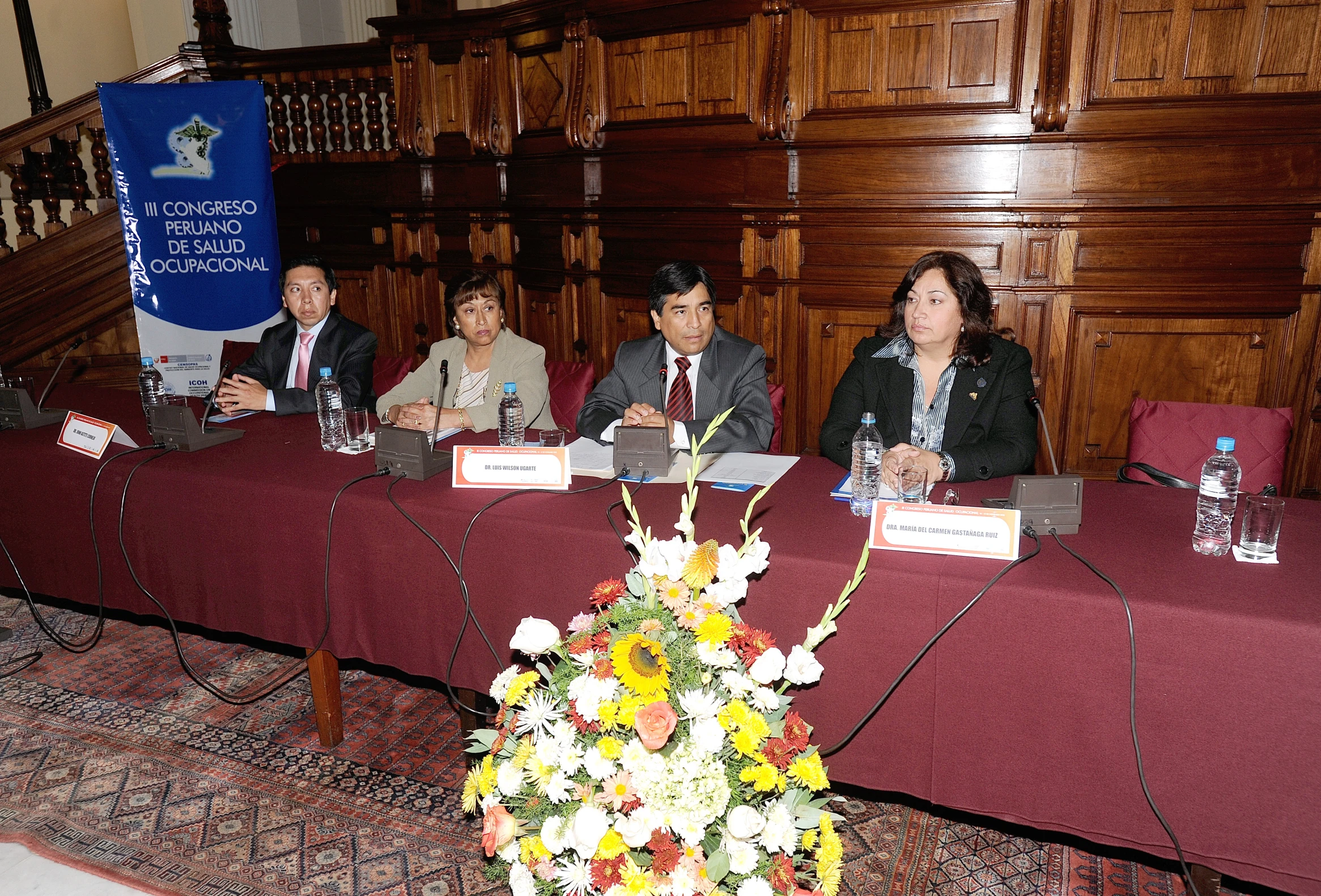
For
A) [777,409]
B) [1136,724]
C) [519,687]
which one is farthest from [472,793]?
[777,409]

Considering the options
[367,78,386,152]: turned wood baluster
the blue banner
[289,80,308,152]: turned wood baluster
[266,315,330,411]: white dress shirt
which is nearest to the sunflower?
[266,315,330,411]: white dress shirt

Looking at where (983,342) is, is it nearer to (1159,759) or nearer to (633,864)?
(1159,759)

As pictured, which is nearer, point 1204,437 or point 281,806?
point 281,806

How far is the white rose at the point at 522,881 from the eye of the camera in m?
1.13

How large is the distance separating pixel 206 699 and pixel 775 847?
2015 millimetres

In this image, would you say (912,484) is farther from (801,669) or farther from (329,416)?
(329,416)

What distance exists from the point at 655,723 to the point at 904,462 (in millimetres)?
965

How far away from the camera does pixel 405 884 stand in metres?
1.72

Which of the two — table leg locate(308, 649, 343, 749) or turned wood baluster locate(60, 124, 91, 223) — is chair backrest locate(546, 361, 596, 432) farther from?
turned wood baluster locate(60, 124, 91, 223)

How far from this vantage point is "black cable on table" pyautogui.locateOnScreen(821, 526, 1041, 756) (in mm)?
1385

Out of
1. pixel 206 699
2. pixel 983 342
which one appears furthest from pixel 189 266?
pixel 983 342

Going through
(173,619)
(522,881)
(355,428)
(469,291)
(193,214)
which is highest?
(193,214)

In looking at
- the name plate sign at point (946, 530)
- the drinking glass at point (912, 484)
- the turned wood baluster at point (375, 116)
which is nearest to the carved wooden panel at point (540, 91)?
the turned wood baluster at point (375, 116)

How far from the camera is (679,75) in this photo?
355 centimetres
